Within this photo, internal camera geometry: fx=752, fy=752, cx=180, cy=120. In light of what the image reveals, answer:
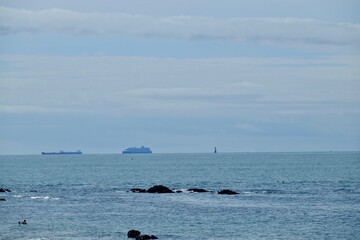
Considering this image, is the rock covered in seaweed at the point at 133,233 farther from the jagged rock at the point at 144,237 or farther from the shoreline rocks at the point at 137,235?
the jagged rock at the point at 144,237

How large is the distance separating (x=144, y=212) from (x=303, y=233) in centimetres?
2616

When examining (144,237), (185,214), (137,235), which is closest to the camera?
(144,237)

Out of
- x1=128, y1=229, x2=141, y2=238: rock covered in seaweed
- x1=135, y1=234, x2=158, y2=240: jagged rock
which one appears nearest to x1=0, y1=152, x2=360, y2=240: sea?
x1=128, y1=229, x2=141, y2=238: rock covered in seaweed

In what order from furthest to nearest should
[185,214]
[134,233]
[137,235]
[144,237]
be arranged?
[185,214]
[134,233]
[137,235]
[144,237]

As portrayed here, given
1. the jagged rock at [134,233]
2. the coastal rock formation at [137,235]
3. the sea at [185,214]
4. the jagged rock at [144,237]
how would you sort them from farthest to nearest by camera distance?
the sea at [185,214] < the jagged rock at [134,233] < the coastal rock formation at [137,235] < the jagged rock at [144,237]

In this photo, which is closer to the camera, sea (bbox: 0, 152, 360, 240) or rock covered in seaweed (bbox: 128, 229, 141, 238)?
rock covered in seaweed (bbox: 128, 229, 141, 238)

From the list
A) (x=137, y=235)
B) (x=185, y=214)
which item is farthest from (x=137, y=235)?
(x=185, y=214)

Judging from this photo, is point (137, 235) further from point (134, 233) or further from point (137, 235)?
point (134, 233)

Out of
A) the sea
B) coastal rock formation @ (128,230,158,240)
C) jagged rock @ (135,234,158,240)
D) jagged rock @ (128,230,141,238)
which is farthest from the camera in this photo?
the sea

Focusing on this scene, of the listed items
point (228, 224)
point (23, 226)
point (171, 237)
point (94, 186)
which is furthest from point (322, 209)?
point (94, 186)

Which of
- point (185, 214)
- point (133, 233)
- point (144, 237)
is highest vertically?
point (185, 214)

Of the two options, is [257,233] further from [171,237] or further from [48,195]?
[48,195]

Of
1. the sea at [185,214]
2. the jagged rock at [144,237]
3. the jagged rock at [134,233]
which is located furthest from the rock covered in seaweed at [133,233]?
the jagged rock at [144,237]

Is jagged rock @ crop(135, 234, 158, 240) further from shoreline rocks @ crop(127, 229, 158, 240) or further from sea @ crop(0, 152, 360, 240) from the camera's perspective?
sea @ crop(0, 152, 360, 240)
